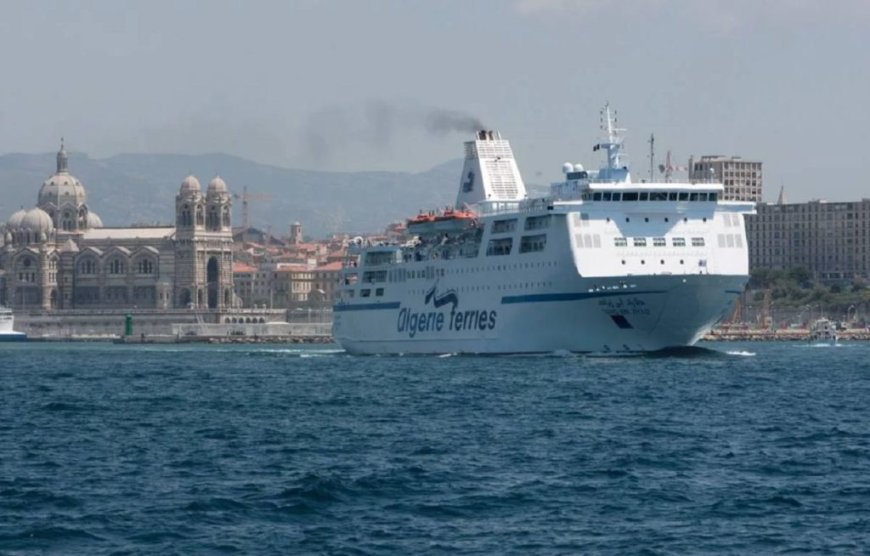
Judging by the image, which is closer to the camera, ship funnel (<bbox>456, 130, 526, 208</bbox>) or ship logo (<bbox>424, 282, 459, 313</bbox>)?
ship logo (<bbox>424, 282, 459, 313</bbox>)

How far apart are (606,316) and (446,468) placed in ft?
122

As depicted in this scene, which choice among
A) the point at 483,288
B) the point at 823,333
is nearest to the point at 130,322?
the point at 823,333

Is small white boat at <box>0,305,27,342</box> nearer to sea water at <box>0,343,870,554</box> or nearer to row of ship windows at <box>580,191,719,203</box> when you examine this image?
row of ship windows at <box>580,191,719,203</box>

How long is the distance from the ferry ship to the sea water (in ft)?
36.7

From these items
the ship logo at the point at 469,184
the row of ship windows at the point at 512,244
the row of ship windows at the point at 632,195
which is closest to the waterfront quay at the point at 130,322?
the ship logo at the point at 469,184

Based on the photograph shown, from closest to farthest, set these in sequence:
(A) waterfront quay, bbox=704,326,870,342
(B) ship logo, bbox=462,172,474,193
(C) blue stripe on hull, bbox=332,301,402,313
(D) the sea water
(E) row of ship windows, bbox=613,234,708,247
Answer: (D) the sea water → (E) row of ship windows, bbox=613,234,708,247 → (C) blue stripe on hull, bbox=332,301,402,313 → (B) ship logo, bbox=462,172,474,193 → (A) waterfront quay, bbox=704,326,870,342

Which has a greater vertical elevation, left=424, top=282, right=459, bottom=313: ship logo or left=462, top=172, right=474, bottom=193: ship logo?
left=462, top=172, right=474, bottom=193: ship logo

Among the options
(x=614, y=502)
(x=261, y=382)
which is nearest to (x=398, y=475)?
(x=614, y=502)

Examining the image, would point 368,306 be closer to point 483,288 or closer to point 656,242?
point 483,288

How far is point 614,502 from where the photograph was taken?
3098cm

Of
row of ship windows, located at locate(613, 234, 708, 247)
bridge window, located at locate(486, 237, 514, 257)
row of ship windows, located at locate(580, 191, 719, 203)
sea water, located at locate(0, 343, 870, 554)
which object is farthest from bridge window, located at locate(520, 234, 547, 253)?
sea water, located at locate(0, 343, 870, 554)

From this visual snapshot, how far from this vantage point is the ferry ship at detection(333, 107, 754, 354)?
71188 mm

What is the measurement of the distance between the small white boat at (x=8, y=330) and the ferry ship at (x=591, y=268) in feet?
302

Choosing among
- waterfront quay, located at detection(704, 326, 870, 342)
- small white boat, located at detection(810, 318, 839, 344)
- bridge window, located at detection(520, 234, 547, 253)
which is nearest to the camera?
bridge window, located at detection(520, 234, 547, 253)
